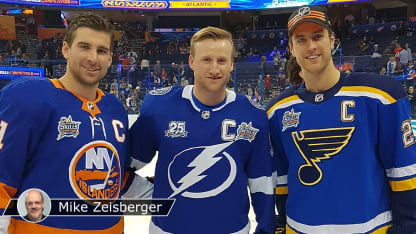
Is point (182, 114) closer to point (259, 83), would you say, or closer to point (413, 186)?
point (413, 186)

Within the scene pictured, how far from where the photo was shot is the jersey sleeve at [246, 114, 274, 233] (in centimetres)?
181

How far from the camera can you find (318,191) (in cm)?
169

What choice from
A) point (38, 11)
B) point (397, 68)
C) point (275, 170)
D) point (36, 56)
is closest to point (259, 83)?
point (397, 68)

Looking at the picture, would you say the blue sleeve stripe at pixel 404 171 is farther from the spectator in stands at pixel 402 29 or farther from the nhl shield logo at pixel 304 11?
the spectator in stands at pixel 402 29

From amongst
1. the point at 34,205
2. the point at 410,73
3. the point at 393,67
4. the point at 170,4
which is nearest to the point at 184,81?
Answer: the point at 393,67

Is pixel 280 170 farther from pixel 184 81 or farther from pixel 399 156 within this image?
pixel 184 81

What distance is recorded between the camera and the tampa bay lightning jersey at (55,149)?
152 centimetres

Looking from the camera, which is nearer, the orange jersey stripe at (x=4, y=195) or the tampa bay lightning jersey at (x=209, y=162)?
the orange jersey stripe at (x=4, y=195)

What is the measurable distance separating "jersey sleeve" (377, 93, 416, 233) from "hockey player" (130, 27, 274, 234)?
539mm

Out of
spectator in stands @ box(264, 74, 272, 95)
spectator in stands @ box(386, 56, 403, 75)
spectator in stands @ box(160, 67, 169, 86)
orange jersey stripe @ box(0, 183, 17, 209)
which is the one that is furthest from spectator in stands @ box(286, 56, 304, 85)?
spectator in stands @ box(160, 67, 169, 86)

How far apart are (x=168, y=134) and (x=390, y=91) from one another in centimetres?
102

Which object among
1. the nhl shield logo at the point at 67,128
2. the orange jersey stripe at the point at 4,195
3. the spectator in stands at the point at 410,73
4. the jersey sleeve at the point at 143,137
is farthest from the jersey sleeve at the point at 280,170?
the spectator in stands at the point at 410,73

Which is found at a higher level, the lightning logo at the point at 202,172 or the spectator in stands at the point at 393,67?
the spectator in stands at the point at 393,67

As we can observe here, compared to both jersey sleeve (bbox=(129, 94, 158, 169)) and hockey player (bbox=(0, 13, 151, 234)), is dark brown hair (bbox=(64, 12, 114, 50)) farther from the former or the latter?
jersey sleeve (bbox=(129, 94, 158, 169))
